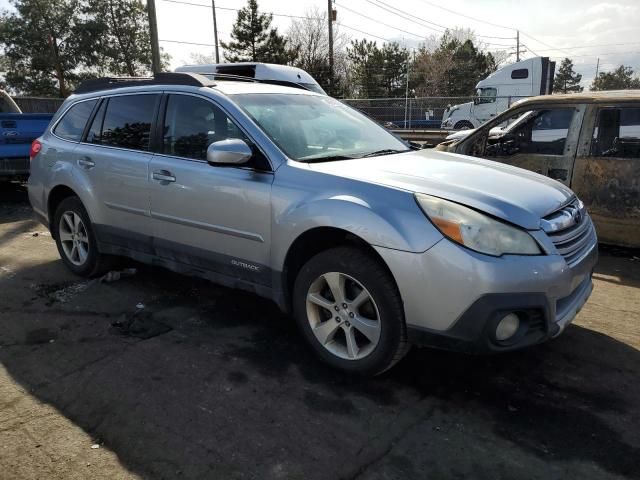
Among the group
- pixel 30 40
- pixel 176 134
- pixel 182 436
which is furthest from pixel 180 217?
pixel 30 40

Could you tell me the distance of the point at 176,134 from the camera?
4.01 m

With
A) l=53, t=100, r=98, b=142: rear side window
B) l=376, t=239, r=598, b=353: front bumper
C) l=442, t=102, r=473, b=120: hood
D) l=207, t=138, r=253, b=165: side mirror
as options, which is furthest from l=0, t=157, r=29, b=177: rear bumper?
l=442, t=102, r=473, b=120: hood

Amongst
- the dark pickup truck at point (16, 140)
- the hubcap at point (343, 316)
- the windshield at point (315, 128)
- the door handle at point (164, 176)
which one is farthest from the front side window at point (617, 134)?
the dark pickup truck at point (16, 140)

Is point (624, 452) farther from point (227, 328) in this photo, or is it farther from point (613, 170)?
point (613, 170)

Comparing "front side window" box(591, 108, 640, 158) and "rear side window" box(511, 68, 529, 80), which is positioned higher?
"rear side window" box(511, 68, 529, 80)

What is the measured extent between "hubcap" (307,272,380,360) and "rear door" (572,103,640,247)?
379 cm

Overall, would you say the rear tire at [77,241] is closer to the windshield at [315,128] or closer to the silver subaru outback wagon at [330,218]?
the silver subaru outback wagon at [330,218]

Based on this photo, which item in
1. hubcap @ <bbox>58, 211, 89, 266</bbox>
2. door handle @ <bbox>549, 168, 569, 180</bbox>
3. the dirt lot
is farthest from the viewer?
door handle @ <bbox>549, 168, 569, 180</bbox>

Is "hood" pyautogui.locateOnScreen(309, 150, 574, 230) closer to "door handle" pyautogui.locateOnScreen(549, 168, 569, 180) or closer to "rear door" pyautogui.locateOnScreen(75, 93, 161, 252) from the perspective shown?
"rear door" pyautogui.locateOnScreen(75, 93, 161, 252)

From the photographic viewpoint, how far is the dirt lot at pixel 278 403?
2436mm

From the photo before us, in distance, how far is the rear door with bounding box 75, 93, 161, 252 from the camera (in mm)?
4186

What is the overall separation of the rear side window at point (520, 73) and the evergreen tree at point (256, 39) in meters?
24.5

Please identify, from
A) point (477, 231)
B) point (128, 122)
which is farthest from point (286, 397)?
point (128, 122)

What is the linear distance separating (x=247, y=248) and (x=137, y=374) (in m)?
1.05
